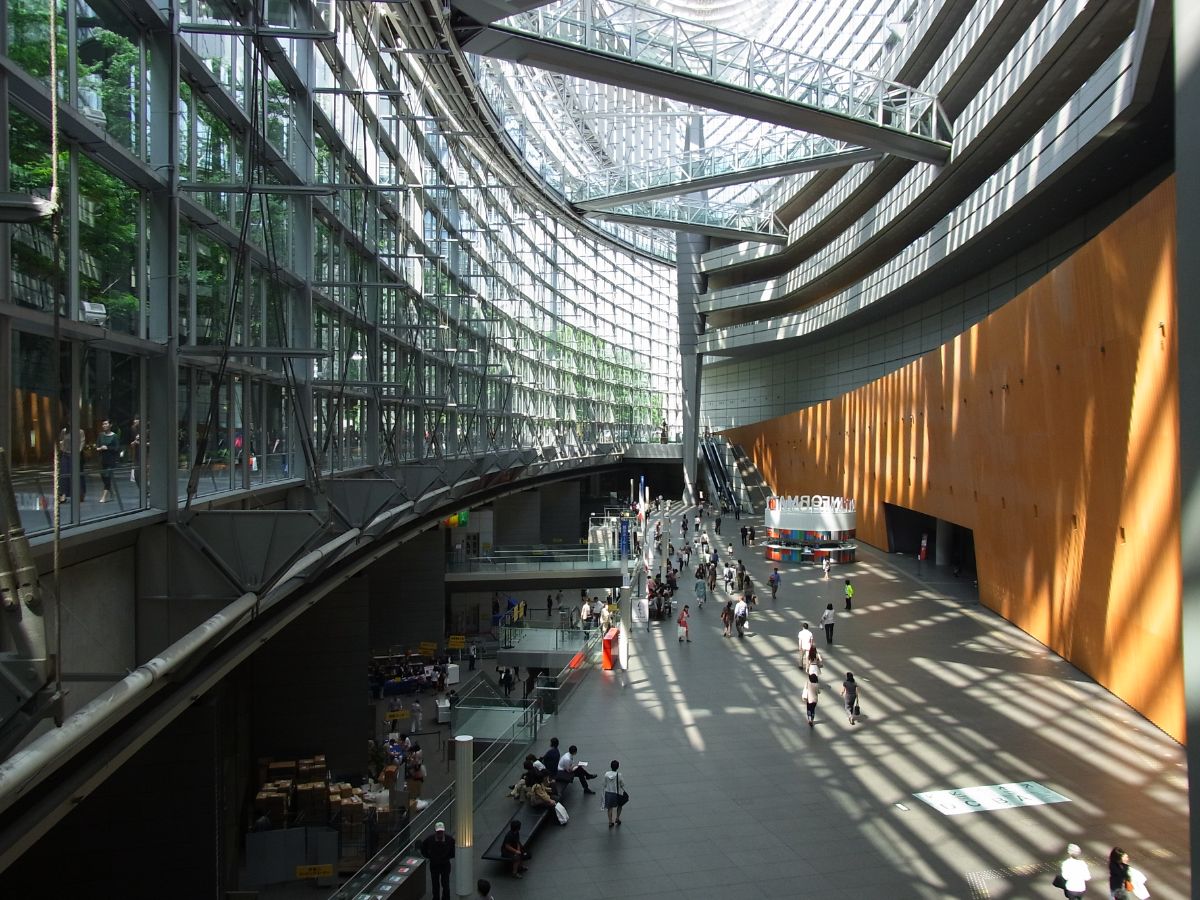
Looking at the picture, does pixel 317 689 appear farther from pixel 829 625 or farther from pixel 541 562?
pixel 541 562

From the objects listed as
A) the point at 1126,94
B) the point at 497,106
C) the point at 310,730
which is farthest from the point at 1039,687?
the point at 497,106

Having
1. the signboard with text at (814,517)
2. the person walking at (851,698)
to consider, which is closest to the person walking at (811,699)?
the person walking at (851,698)

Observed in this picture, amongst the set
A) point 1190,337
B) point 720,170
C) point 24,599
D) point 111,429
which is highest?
point 720,170

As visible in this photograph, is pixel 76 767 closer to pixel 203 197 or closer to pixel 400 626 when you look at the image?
pixel 203 197

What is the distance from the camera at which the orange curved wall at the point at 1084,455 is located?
10961mm

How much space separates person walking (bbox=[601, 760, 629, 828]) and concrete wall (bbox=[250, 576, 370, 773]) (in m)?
7.33

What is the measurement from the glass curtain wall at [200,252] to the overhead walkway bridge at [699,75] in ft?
7.38

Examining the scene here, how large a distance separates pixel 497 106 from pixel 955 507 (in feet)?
60.2

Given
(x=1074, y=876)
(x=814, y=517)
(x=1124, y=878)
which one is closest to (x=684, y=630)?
(x=1074, y=876)

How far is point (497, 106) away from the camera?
102 feet

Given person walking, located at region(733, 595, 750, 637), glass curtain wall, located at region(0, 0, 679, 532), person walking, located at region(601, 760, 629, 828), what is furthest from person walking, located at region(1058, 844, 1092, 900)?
person walking, located at region(733, 595, 750, 637)

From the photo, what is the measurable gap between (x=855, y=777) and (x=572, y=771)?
9.64 ft

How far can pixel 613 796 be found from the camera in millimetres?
9273

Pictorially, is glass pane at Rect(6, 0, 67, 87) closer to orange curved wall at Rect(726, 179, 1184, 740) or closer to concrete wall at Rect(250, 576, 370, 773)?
orange curved wall at Rect(726, 179, 1184, 740)
